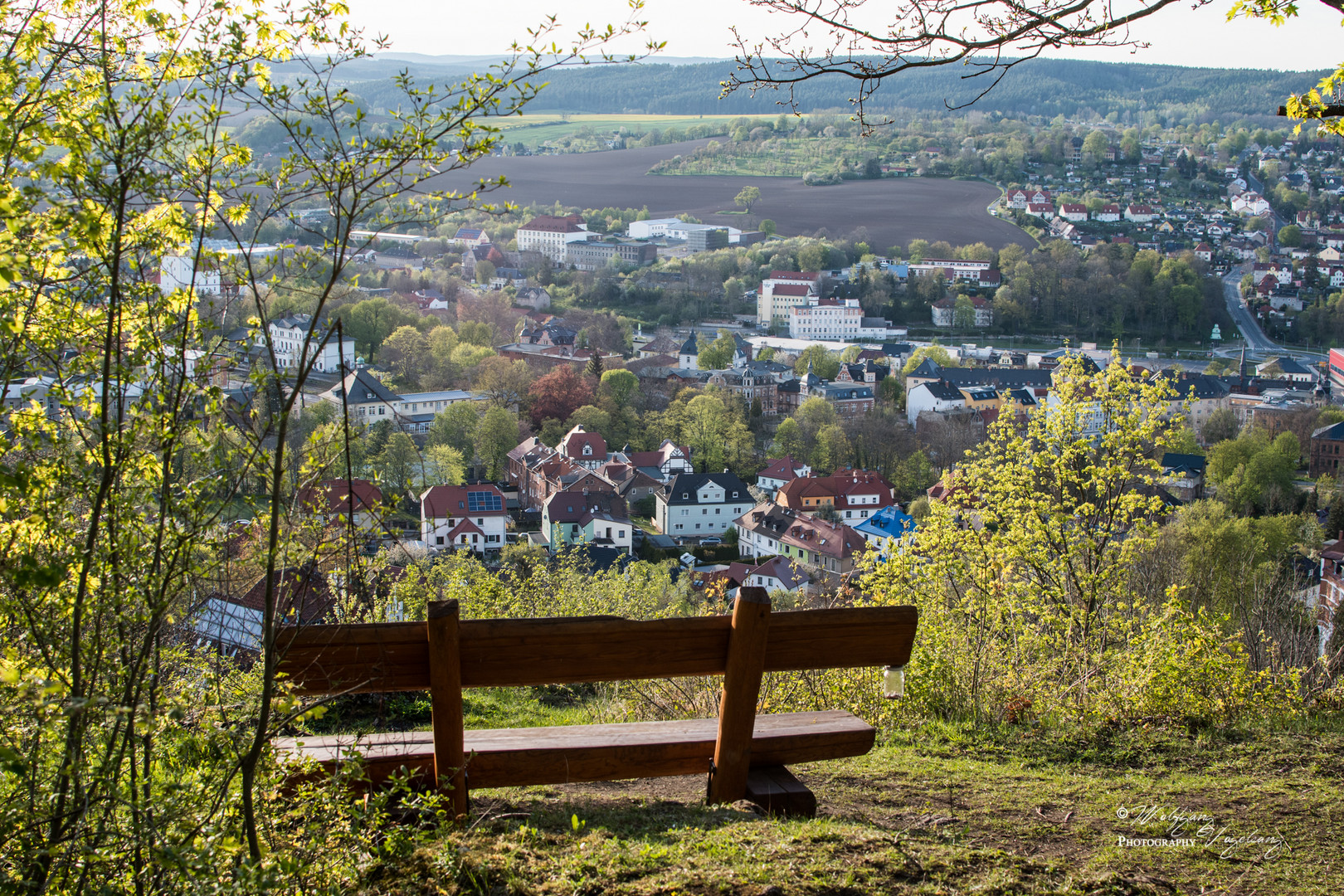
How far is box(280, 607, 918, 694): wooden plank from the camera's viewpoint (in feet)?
6.26

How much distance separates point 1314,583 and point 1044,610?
20.8 m

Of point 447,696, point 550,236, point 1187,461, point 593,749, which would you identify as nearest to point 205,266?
point 447,696

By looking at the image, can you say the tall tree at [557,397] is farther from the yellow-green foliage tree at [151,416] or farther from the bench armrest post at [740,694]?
the yellow-green foliage tree at [151,416]

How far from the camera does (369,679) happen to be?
193 centimetres

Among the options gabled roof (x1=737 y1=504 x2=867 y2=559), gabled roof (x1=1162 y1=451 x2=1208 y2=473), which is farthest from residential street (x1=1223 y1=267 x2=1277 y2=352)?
gabled roof (x1=737 y1=504 x2=867 y2=559)

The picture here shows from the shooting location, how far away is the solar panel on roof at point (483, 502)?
28719 mm

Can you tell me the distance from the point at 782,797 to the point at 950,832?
42cm

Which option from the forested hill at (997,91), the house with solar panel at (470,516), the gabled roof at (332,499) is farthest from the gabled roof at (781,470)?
the forested hill at (997,91)

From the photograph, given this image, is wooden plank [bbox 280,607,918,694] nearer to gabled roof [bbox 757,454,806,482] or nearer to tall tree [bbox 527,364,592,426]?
gabled roof [bbox 757,454,806,482]

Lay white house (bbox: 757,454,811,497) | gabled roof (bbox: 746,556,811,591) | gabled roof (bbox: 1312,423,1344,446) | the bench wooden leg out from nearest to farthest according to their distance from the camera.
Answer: the bench wooden leg, gabled roof (bbox: 746,556,811,591), white house (bbox: 757,454,811,497), gabled roof (bbox: 1312,423,1344,446)

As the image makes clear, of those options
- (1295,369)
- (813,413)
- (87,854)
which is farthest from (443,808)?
(1295,369)

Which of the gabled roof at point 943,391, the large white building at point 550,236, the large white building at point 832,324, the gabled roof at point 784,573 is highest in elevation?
the large white building at point 550,236

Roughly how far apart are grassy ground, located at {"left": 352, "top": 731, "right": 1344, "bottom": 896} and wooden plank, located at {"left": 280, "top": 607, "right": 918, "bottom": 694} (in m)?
0.31

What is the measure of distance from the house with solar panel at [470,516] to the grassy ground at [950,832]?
24459 millimetres
